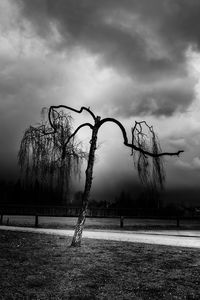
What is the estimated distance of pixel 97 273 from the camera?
909cm

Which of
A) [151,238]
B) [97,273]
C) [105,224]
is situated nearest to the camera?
[97,273]

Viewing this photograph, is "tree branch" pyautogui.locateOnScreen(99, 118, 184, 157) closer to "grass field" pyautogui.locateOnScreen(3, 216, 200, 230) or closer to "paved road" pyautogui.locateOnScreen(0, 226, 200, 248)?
"paved road" pyautogui.locateOnScreen(0, 226, 200, 248)

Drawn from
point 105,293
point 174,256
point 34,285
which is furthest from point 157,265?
point 34,285

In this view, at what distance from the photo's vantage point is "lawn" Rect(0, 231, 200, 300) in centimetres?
730

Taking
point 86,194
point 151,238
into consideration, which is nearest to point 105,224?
point 151,238

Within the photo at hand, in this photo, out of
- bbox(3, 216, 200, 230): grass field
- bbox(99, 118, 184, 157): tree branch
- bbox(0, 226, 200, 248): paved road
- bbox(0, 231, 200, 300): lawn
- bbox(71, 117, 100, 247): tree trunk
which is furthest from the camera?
bbox(3, 216, 200, 230): grass field

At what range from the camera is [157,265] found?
1027 cm

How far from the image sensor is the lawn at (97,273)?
7301mm

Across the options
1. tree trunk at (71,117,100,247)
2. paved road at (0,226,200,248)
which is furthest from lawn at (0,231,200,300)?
paved road at (0,226,200,248)

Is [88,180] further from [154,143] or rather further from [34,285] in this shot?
[34,285]

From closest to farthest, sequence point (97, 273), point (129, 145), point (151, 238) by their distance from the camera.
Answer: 1. point (97, 273)
2. point (129, 145)
3. point (151, 238)

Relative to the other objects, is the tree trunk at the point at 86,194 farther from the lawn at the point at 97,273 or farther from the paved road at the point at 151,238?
the paved road at the point at 151,238

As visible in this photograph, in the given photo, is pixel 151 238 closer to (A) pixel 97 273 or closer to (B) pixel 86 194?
(B) pixel 86 194

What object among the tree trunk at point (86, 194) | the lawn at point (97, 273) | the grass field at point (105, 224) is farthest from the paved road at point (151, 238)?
A: the grass field at point (105, 224)
